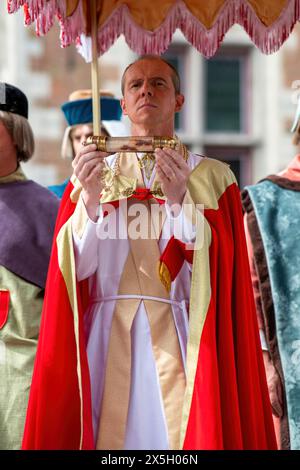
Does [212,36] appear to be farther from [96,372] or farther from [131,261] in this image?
[96,372]

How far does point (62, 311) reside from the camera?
187 inches

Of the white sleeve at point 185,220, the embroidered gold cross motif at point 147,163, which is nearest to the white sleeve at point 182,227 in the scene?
the white sleeve at point 185,220

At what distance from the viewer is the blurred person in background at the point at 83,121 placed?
6.55 metres

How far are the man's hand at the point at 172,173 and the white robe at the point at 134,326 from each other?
8cm

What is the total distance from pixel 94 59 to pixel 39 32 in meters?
0.32

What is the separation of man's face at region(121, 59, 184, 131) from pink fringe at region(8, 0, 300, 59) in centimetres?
30

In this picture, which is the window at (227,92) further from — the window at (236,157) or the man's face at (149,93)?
the man's face at (149,93)

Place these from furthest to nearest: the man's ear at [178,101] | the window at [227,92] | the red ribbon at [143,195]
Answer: the window at [227,92] < the man's ear at [178,101] < the red ribbon at [143,195]

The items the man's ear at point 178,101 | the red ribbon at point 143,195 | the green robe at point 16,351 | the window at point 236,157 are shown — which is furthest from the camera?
the window at point 236,157

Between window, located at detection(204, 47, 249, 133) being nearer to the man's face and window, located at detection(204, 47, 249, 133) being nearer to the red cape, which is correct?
the man's face

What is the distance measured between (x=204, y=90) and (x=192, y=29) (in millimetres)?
5916

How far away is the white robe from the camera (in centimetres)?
470

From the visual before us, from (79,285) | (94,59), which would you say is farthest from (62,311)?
(94,59)

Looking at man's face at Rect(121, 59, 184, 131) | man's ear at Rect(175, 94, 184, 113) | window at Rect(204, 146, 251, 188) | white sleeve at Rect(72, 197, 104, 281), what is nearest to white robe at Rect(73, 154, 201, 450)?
white sleeve at Rect(72, 197, 104, 281)
